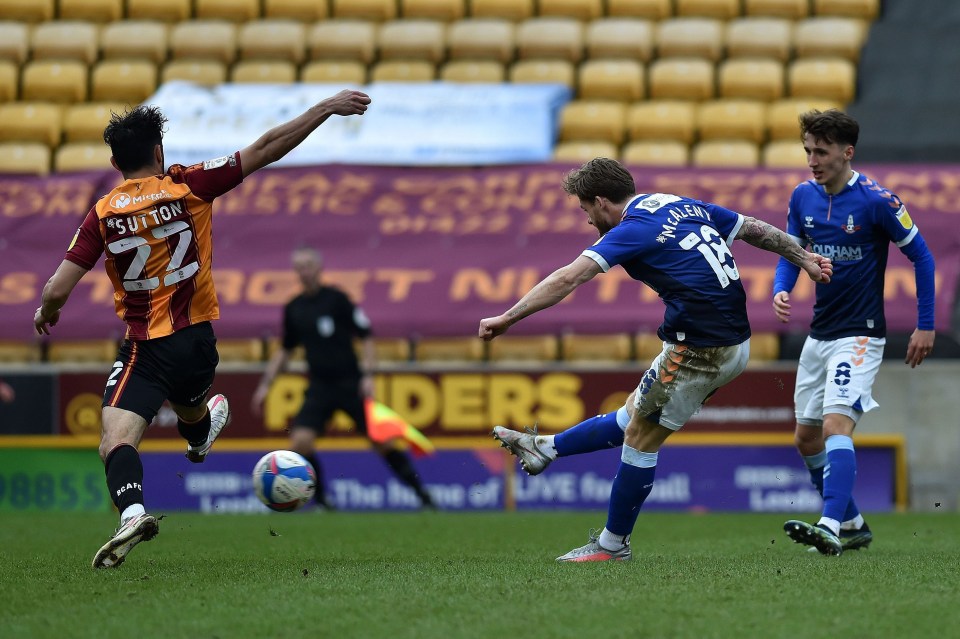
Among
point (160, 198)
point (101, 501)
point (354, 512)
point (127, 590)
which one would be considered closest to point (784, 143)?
point (354, 512)

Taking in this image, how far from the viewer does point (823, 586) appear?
5016 millimetres

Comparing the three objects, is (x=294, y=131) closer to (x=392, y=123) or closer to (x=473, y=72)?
(x=392, y=123)

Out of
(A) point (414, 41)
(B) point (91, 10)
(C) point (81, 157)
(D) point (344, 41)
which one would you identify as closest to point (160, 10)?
(B) point (91, 10)

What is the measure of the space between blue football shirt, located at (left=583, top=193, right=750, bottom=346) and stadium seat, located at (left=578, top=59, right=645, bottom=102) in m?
9.53

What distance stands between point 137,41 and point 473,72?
14.6ft

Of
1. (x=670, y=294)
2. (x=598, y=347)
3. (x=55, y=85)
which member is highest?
(x=55, y=85)

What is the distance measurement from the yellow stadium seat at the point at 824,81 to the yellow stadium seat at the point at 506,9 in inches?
140

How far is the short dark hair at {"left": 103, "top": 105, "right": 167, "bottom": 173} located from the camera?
595 centimetres

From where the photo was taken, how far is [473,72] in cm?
1555

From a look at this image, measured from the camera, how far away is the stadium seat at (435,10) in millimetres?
16656

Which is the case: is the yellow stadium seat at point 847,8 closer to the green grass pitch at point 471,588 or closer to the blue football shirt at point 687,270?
the green grass pitch at point 471,588

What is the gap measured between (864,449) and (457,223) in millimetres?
4549

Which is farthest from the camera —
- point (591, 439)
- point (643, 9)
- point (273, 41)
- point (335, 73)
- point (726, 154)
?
point (273, 41)

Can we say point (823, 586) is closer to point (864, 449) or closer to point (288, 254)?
point (864, 449)
